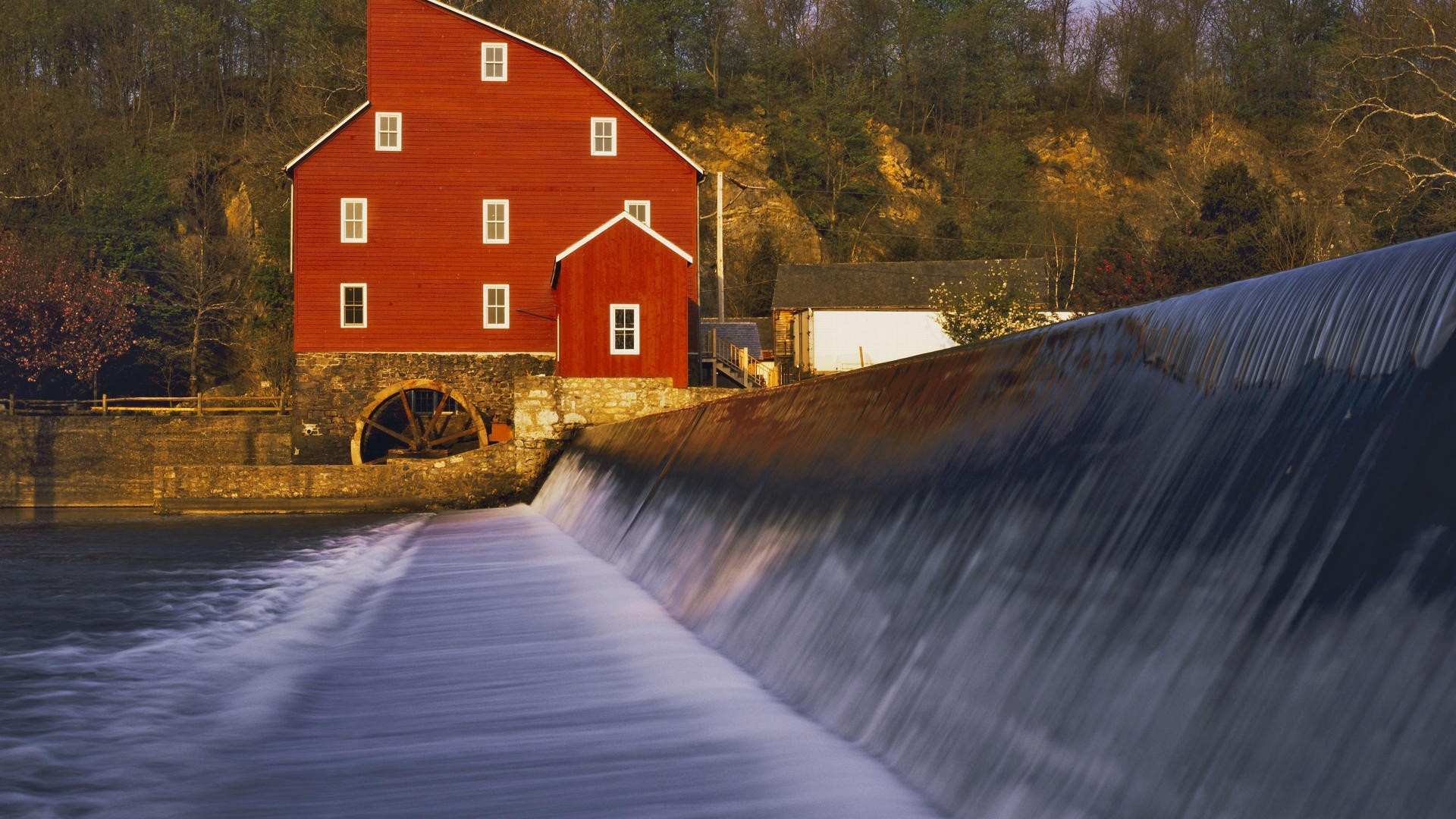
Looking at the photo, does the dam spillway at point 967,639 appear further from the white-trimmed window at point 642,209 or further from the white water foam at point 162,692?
the white-trimmed window at point 642,209

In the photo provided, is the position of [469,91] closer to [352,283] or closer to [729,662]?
[352,283]

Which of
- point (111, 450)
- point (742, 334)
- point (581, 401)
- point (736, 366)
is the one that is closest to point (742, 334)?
point (742, 334)

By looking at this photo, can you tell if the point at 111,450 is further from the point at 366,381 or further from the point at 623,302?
the point at 623,302

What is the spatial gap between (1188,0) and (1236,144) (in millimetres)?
11546

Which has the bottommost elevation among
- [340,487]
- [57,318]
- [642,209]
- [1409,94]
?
[340,487]

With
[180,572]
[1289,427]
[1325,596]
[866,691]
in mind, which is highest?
[1289,427]

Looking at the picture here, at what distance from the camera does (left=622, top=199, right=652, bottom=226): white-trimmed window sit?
3288 cm

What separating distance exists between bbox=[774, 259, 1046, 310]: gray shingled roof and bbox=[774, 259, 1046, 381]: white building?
1.2 inches

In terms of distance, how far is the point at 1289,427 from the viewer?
322cm

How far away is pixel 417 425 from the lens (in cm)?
3388

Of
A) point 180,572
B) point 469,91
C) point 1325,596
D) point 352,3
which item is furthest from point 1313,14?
point 1325,596

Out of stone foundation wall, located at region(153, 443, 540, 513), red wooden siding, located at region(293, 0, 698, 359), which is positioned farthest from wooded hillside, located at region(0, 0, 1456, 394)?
stone foundation wall, located at region(153, 443, 540, 513)

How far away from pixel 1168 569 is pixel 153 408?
41.9 m

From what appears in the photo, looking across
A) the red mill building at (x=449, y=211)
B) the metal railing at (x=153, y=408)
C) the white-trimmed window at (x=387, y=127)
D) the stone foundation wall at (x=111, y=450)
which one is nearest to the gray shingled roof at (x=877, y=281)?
the red mill building at (x=449, y=211)
